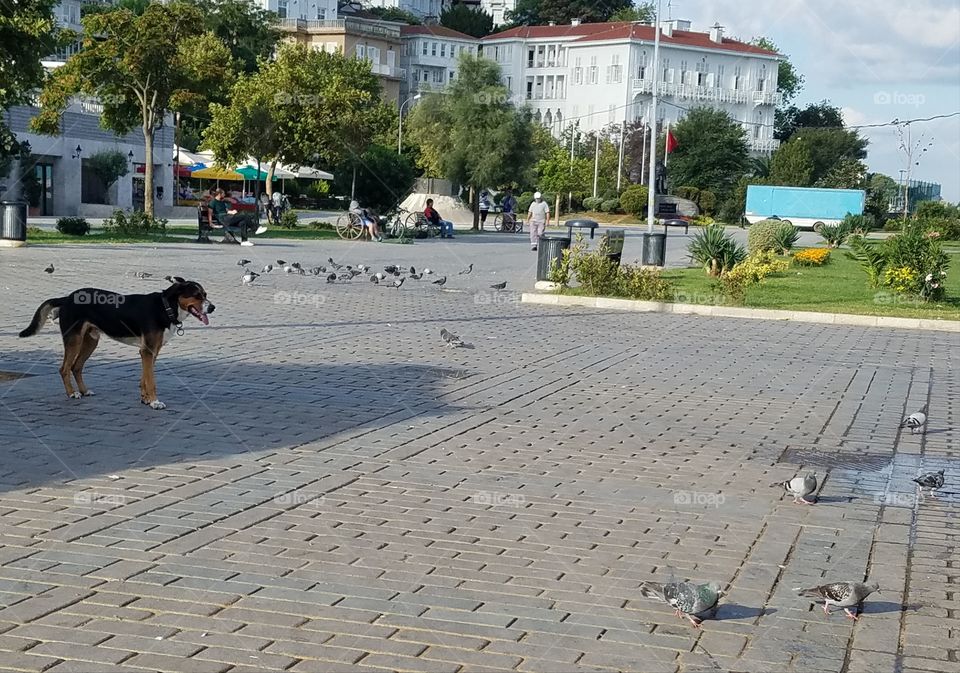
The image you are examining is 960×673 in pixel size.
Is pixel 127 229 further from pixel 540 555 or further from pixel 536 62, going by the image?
pixel 536 62

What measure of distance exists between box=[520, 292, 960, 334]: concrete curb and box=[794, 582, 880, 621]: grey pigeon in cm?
1381

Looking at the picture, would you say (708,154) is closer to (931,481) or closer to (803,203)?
(803,203)

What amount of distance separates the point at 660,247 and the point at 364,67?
98.6 ft

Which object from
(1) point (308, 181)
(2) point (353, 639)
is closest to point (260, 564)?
(2) point (353, 639)

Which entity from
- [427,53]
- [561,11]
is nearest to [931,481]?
[427,53]

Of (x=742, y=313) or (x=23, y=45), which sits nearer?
(x=742, y=313)

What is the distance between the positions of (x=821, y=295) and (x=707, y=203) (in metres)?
62.9

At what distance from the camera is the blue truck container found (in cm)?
7244

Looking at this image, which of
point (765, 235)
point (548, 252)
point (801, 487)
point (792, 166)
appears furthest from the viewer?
point (792, 166)

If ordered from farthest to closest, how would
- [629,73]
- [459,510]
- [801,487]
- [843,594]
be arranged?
[629,73], [801,487], [459,510], [843,594]

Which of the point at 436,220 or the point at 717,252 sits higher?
the point at 436,220

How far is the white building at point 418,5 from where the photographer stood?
143500mm

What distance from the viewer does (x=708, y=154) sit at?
86312 mm

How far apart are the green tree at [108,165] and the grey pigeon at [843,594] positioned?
49722 millimetres
